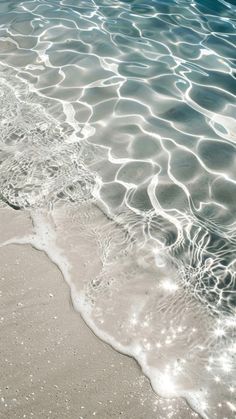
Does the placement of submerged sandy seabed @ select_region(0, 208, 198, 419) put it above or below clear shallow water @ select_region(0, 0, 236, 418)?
below

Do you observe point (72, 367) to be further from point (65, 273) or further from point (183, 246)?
point (183, 246)

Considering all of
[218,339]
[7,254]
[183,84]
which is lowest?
[7,254]

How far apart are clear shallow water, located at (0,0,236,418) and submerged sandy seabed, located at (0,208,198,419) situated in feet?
0.37

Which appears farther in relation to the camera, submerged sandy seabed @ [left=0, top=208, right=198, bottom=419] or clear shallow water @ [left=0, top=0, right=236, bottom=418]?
clear shallow water @ [left=0, top=0, right=236, bottom=418]

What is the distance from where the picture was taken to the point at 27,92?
4.84 meters

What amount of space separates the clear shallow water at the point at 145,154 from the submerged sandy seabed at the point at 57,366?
11cm

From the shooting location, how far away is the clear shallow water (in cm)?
258

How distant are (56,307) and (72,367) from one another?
0.44 m

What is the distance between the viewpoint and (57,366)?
7.64 ft


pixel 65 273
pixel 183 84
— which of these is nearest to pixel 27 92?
pixel 183 84

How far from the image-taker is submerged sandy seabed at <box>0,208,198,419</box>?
2.17 meters

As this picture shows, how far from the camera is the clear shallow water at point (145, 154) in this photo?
8.45 ft

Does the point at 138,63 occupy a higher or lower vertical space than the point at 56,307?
higher

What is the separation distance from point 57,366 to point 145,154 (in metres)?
2.30
